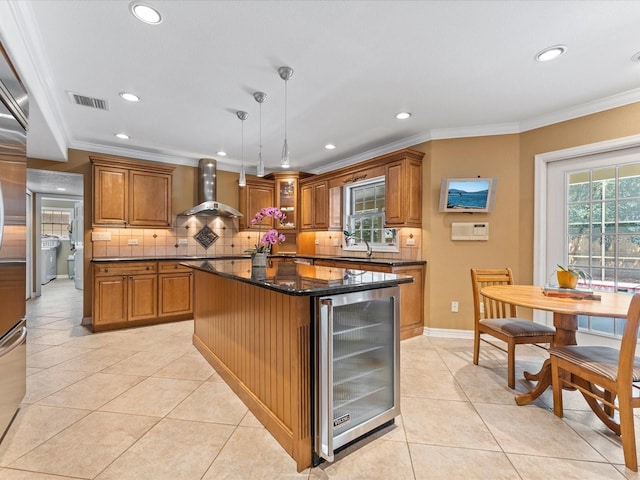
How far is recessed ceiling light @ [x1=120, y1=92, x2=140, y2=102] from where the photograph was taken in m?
2.93

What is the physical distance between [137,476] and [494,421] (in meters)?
2.11

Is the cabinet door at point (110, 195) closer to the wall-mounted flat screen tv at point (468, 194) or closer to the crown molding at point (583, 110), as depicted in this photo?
the wall-mounted flat screen tv at point (468, 194)

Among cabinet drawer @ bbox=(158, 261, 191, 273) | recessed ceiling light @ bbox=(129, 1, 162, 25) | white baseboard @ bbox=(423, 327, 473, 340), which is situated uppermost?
recessed ceiling light @ bbox=(129, 1, 162, 25)

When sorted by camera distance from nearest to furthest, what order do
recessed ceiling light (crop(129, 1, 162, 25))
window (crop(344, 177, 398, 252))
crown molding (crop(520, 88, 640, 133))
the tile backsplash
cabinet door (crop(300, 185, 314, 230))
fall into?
recessed ceiling light (crop(129, 1, 162, 25)) → crown molding (crop(520, 88, 640, 133)) → the tile backsplash → window (crop(344, 177, 398, 252)) → cabinet door (crop(300, 185, 314, 230))

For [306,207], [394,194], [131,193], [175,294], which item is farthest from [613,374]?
[131,193]

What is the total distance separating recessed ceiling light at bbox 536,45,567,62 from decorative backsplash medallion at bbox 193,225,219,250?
486 centimetres

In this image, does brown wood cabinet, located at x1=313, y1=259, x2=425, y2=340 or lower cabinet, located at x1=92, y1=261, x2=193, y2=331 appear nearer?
brown wood cabinet, located at x1=313, y1=259, x2=425, y2=340

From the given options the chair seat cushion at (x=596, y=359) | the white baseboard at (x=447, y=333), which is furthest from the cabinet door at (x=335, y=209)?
the chair seat cushion at (x=596, y=359)

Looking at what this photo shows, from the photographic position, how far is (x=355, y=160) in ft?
16.6

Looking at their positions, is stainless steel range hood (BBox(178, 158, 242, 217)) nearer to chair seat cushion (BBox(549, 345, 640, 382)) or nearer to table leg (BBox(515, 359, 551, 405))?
table leg (BBox(515, 359, 551, 405))

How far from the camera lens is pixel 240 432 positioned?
1900mm

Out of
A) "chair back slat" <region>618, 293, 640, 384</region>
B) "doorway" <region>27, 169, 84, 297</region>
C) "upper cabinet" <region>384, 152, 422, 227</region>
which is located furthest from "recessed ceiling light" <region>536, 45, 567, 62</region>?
"doorway" <region>27, 169, 84, 297</region>

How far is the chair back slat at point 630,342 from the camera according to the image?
1598 millimetres

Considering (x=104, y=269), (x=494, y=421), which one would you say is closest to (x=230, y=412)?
(x=494, y=421)
